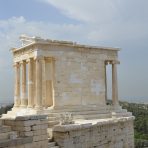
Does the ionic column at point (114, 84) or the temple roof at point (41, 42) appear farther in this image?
the ionic column at point (114, 84)

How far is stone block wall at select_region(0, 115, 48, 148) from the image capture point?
13570 millimetres

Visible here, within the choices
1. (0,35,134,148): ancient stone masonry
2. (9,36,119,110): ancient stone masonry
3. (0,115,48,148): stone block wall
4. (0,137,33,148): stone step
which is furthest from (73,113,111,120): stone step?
(0,137,33,148): stone step

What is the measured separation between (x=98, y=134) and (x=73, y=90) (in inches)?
132

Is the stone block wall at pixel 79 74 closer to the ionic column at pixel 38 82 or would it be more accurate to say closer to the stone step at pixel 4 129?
the ionic column at pixel 38 82

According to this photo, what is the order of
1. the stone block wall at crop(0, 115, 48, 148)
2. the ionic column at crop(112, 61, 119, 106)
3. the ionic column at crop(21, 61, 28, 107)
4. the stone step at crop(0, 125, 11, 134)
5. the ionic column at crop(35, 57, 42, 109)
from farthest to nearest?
the ionic column at crop(112, 61, 119, 106)
the ionic column at crop(21, 61, 28, 107)
the ionic column at crop(35, 57, 42, 109)
the stone block wall at crop(0, 115, 48, 148)
the stone step at crop(0, 125, 11, 134)

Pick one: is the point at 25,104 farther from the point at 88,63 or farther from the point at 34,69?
the point at 88,63

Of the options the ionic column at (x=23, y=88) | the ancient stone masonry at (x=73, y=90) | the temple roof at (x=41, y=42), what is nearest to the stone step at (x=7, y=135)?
the ancient stone masonry at (x=73, y=90)

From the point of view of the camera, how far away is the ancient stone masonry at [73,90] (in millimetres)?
18758

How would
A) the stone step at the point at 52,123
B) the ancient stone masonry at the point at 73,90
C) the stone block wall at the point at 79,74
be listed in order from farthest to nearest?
1. the stone block wall at the point at 79,74
2. the ancient stone masonry at the point at 73,90
3. the stone step at the point at 52,123

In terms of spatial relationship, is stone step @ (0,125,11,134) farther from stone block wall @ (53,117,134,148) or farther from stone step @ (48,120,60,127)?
stone step @ (48,120,60,127)

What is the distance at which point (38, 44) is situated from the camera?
1947 cm

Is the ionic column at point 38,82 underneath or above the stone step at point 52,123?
above

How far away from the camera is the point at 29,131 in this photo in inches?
552

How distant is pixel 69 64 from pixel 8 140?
27.9 ft
